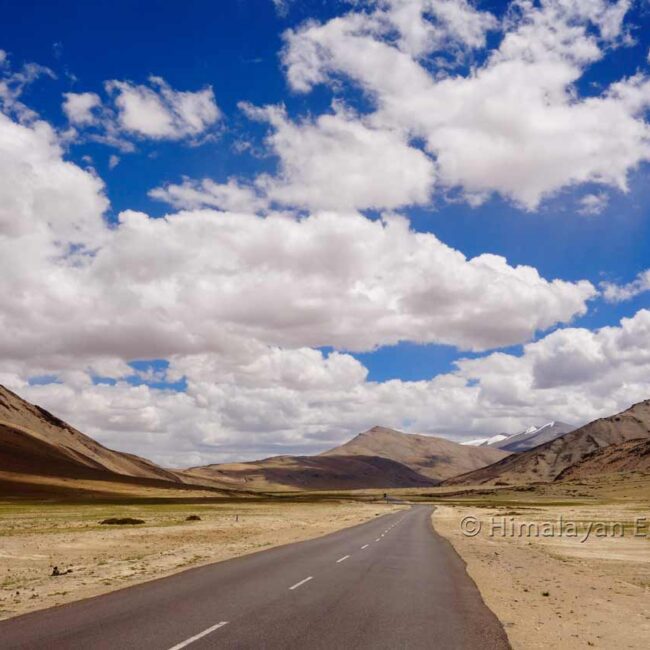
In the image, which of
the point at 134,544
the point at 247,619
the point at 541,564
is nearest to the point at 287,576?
the point at 247,619

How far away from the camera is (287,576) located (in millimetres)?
21438

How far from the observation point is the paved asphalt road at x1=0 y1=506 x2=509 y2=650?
12039mm

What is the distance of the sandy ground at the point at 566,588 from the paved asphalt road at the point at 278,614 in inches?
33.9

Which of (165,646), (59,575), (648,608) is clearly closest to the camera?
(165,646)

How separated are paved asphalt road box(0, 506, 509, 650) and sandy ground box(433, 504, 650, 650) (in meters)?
0.86

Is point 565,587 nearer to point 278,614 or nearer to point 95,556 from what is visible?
point 278,614

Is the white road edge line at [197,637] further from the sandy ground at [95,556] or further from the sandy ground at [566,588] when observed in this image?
the sandy ground at [566,588]

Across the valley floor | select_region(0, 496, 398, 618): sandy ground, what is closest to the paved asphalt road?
the valley floor

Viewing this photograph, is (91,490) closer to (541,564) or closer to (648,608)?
(541,564)

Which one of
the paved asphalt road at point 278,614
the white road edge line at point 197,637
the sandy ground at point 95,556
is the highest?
the white road edge line at point 197,637

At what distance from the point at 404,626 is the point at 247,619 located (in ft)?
10.9

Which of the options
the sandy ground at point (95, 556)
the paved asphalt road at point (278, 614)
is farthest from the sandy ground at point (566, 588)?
the sandy ground at point (95, 556)

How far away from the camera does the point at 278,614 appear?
1456 centimetres

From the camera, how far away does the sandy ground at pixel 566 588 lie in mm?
13758
